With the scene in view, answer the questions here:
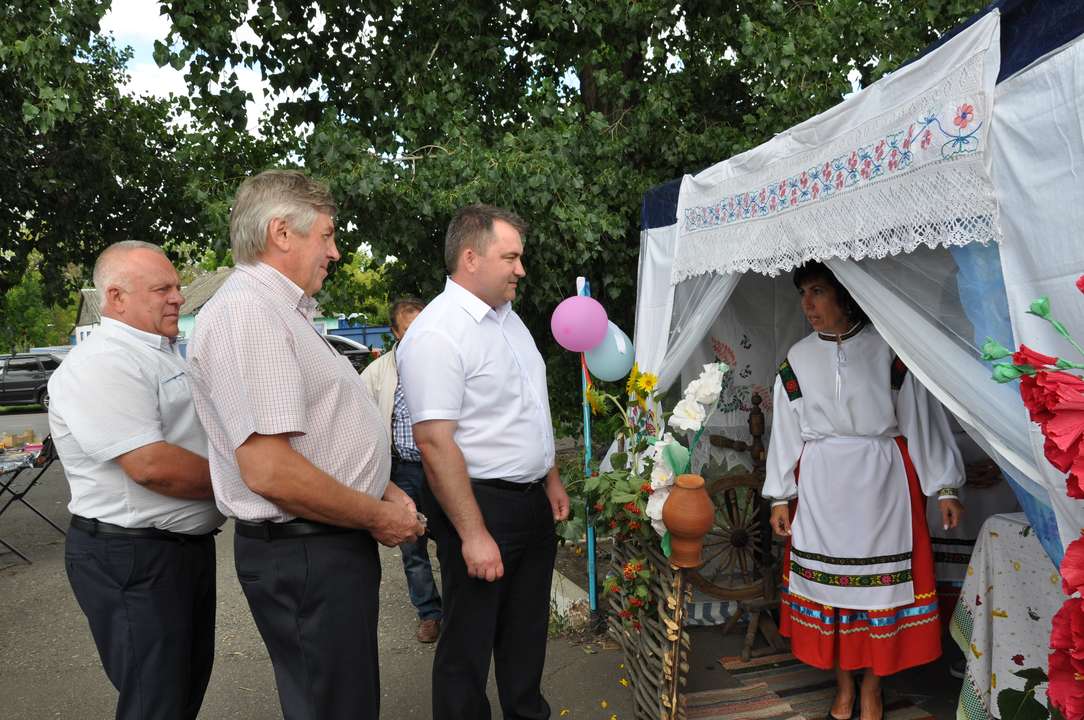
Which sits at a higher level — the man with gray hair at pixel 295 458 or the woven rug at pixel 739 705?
the man with gray hair at pixel 295 458

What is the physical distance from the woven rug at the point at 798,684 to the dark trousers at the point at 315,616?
72.6 inches

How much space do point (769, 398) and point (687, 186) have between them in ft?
4.44

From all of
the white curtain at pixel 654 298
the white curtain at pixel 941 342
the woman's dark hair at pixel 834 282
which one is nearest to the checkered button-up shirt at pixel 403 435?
the white curtain at pixel 654 298

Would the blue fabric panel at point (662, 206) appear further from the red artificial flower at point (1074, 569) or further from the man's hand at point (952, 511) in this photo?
the red artificial flower at point (1074, 569)

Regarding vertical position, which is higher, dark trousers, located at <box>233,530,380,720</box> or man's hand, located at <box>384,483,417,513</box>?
man's hand, located at <box>384,483,417,513</box>

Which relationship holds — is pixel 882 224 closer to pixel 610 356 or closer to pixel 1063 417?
pixel 1063 417

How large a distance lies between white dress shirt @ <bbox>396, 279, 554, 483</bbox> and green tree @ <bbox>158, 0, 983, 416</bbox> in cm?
292

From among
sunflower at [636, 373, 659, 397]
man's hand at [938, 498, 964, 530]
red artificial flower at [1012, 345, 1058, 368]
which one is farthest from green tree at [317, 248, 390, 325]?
red artificial flower at [1012, 345, 1058, 368]

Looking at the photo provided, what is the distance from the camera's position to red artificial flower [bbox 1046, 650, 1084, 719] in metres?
1.57

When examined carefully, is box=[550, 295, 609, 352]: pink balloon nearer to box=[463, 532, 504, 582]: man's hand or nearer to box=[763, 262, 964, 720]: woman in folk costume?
box=[763, 262, 964, 720]: woman in folk costume

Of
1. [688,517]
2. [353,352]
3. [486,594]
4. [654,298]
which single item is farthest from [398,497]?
[353,352]

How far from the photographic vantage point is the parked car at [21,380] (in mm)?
20188

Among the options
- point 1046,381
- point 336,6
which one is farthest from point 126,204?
point 1046,381

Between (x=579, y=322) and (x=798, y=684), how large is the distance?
1.92 metres
